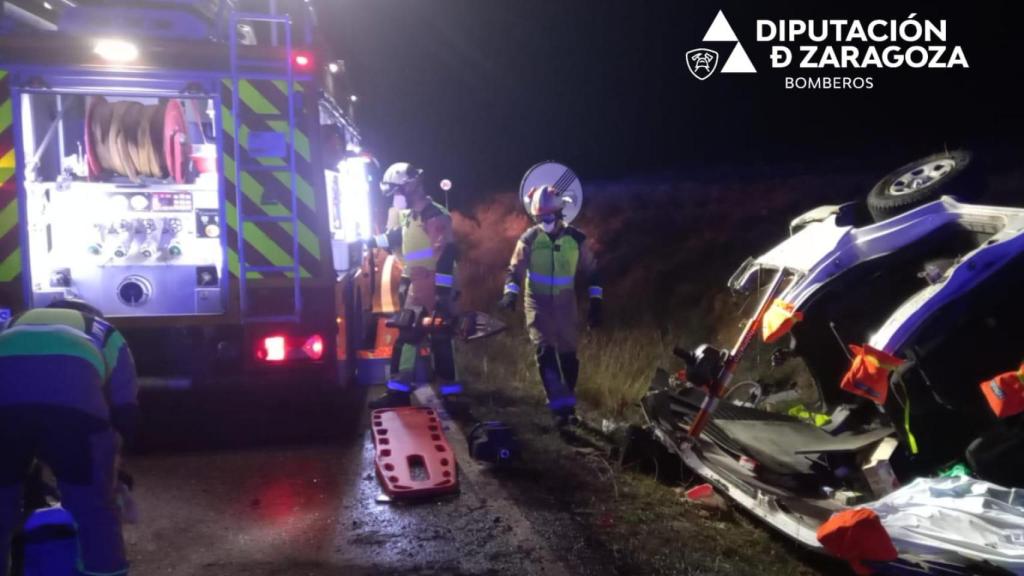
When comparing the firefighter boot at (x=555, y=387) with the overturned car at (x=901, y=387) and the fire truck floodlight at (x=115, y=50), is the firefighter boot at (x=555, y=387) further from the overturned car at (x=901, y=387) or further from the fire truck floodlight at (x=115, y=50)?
the fire truck floodlight at (x=115, y=50)

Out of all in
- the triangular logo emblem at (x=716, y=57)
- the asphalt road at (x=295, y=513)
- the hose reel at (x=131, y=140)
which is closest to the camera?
the asphalt road at (x=295, y=513)

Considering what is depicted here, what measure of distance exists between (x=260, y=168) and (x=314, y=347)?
119cm

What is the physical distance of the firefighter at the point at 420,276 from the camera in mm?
6582

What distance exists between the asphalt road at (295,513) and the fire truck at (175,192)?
0.53 meters

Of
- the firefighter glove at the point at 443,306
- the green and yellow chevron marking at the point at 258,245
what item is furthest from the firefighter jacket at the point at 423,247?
the green and yellow chevron marking at the point at 258,245

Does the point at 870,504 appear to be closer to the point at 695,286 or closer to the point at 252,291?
the point at 252,291

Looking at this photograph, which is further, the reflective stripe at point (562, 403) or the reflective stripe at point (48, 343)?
the reflective stripe at point (562, 403)

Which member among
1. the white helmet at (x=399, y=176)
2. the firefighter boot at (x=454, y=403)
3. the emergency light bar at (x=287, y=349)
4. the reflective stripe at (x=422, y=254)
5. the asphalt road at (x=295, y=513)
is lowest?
the asphalt road at (x=295, y=513)

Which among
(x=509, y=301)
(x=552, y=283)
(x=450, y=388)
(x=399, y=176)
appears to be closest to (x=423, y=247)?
(x=399, y=176)

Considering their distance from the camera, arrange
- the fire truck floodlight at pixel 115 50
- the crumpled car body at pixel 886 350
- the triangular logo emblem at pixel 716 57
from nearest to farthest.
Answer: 1. the crumpled car body at pixel 886 350
2. the fire truck floodlight at pixel 115 50
3. the triangular logo emblem at pixel 716 57

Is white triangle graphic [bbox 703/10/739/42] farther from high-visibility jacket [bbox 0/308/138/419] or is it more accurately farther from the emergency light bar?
high-visibility jacket [bbox 0/308/138/419]

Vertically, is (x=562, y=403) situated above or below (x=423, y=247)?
below

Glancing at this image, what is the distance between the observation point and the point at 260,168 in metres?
5.43

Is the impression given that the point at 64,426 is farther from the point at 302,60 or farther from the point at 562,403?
the point at 562,403
